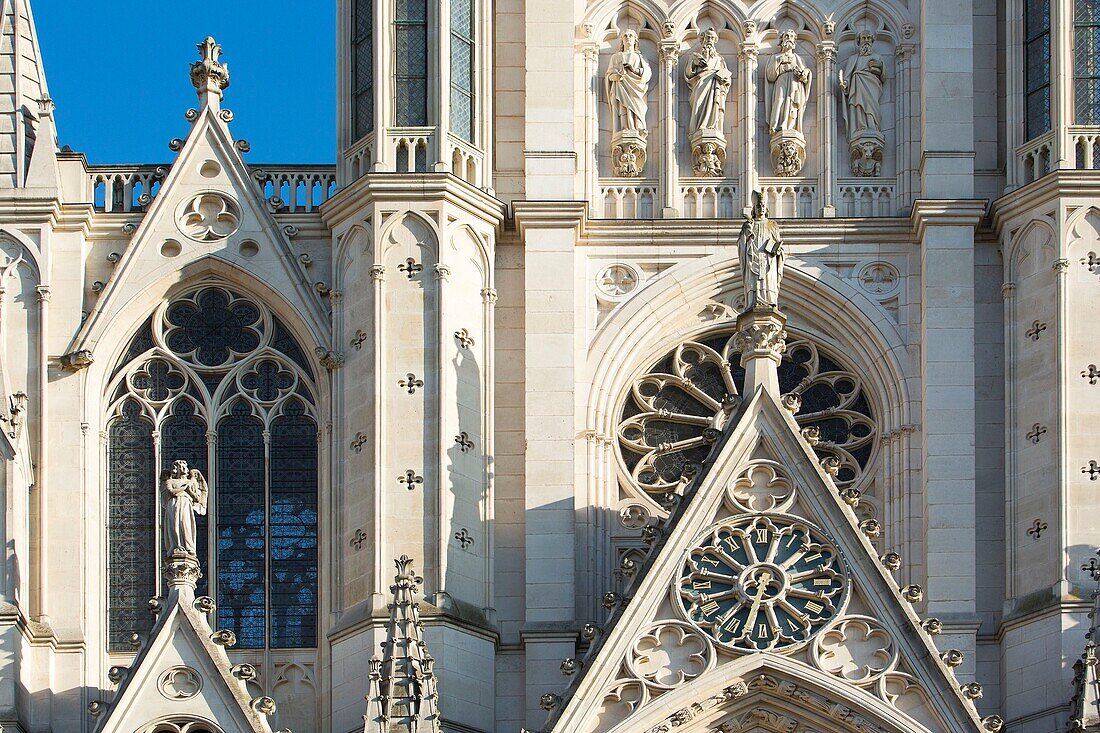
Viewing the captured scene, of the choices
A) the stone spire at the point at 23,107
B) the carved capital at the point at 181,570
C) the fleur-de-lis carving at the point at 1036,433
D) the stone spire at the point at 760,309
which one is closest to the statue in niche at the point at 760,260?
the stone spire at the point at 760,309

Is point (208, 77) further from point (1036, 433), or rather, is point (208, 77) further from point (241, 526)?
point (1036, 433)

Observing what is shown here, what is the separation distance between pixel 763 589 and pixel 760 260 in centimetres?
291

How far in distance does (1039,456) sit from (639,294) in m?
3.90

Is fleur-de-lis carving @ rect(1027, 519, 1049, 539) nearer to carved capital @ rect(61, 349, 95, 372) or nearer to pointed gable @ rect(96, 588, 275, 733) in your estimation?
pointed gable @ rect(96, 588, 275, 733)

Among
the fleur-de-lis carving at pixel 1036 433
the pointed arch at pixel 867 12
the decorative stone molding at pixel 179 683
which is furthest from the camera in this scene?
the pointed arch at pixel 867 12

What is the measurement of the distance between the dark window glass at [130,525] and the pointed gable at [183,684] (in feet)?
5.67

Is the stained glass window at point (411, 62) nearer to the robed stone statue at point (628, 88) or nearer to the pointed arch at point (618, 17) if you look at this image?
the pointed arch at point (618, 17)

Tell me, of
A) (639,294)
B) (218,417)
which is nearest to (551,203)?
(639,294)

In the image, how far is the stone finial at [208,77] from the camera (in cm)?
3603

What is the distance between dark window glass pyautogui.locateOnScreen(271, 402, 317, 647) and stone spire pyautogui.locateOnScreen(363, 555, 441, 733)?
2223 millimetres

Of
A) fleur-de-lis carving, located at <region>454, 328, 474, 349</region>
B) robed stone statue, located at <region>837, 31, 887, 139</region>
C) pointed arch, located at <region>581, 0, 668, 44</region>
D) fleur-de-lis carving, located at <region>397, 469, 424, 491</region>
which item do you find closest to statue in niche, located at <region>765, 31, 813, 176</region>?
robed stone statue, located at <region>837, 31, 887, 139</region>

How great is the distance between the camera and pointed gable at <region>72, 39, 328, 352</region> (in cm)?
3531

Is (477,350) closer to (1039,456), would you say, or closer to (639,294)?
(639,294)

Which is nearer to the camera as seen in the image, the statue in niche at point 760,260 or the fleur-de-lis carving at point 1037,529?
the statue in niche at point 760,260
